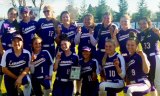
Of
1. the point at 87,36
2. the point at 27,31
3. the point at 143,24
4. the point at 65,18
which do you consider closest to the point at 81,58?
the point at 87,36

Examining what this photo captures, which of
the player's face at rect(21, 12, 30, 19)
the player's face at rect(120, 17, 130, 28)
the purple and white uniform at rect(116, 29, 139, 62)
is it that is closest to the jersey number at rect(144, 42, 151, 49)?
the purple and white uniform at rect(116, 29, 139, 62)

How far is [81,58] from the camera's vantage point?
8.30 m

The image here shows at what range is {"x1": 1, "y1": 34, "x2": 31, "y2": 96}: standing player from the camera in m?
7.11

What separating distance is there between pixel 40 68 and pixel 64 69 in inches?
21.6

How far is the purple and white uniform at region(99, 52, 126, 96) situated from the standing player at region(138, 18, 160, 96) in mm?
939

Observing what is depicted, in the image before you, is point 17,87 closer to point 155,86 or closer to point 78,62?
point 78,62

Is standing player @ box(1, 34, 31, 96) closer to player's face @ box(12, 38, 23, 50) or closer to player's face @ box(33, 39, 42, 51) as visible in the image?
player's face @ box(12, 38, 23, 50)

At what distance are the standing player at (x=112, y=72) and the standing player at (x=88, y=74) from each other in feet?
1.39

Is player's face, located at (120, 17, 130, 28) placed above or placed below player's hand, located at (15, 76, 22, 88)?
above

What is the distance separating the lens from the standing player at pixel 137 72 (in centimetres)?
644

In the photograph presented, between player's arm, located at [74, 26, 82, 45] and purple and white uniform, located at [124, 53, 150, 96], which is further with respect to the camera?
player's arm, located at [74, 26, 82, 45]

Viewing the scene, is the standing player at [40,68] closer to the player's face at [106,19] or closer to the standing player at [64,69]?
the standing player at [64,69]

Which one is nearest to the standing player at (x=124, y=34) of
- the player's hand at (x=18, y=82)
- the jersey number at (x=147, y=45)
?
the jersey number at (x=147, y=45)

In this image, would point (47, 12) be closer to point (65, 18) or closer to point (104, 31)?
point (65, 18)
